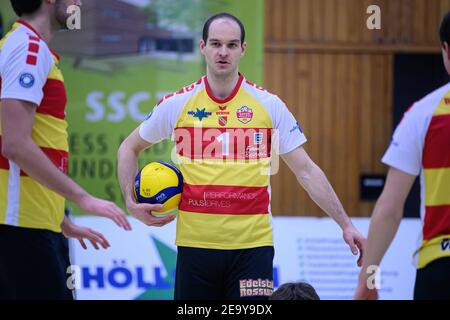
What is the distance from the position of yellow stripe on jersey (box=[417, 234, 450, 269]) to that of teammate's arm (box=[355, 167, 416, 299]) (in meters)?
0.21

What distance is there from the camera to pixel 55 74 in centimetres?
459

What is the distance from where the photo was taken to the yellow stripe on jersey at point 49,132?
4500 mm

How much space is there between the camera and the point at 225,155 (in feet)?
17.9

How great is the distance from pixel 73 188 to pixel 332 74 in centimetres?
910

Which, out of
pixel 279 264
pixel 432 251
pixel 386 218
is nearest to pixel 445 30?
pixel 386 218

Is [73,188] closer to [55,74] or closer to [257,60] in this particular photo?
[55,74]

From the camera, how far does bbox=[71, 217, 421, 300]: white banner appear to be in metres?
8.57

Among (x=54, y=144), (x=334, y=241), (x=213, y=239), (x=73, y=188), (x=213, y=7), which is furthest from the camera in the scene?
(x=213, y=7)

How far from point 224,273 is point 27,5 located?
212 centimetres

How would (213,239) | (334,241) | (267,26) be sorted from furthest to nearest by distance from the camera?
(267,26) → (334,241) → (213,239)

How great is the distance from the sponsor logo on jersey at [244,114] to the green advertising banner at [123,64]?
582 cm

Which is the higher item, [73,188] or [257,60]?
[257,60]

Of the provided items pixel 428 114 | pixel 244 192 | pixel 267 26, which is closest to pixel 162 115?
pixel 244 192

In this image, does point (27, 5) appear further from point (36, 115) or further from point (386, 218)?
point (386, 218)
